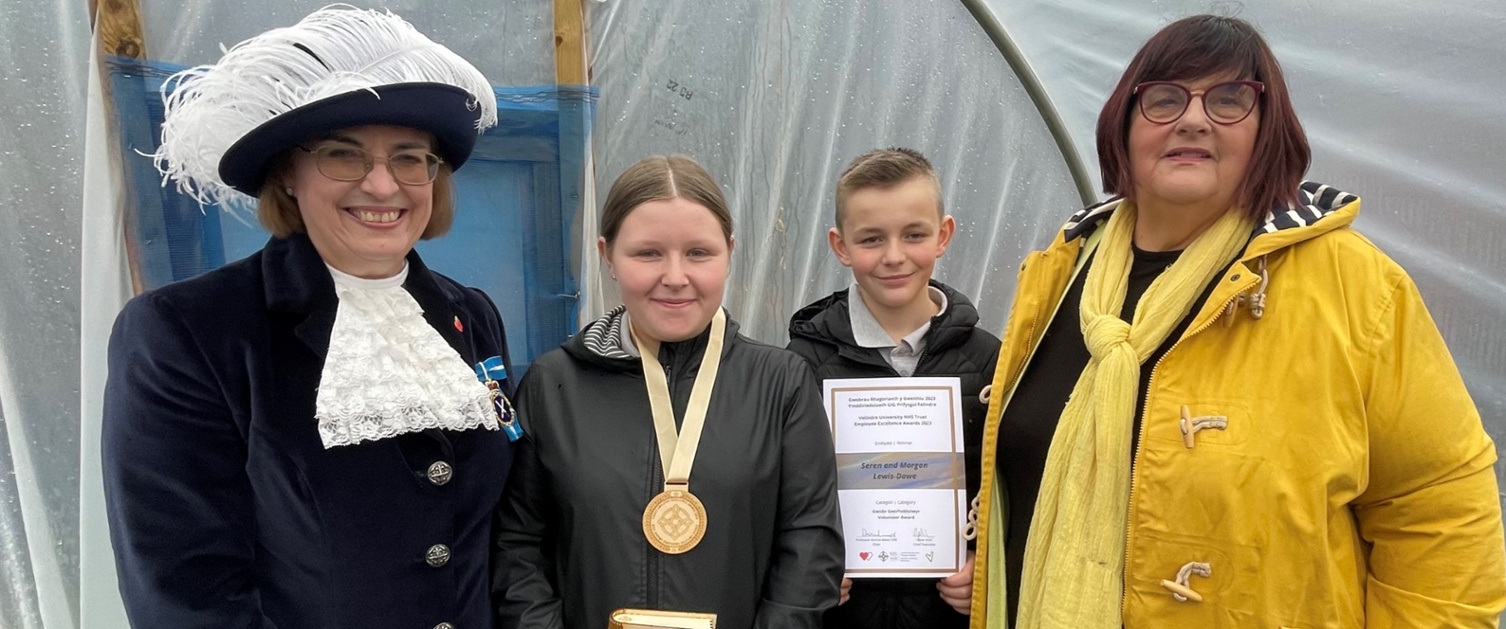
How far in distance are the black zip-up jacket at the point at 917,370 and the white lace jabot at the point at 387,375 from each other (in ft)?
3.17

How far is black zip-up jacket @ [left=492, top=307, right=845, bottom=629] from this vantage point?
1653 mm

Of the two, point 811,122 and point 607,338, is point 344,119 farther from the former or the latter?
point 811,122

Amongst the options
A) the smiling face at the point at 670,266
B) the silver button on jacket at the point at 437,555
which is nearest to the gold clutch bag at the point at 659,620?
the silver button on jacket at the point at 437,555

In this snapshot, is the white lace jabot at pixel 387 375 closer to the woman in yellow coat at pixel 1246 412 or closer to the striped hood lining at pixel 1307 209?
the woman in yellow coat at pixel 1246 412

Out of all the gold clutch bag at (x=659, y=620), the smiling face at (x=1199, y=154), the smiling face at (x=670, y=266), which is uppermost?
the smiling face at (x=1199, y=154)

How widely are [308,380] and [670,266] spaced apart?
762mm

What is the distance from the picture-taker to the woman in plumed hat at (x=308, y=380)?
4.45 ft

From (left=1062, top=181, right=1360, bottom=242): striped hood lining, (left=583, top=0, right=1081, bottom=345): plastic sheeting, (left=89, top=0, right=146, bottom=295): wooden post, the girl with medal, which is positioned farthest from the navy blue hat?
(left=1062, top=181, right=1360, bottom=242): striped hood lining

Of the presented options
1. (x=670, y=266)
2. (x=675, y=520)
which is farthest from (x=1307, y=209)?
(x=675, y=520)

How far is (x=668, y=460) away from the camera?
5.55 ft

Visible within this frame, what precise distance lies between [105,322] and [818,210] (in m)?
2.56

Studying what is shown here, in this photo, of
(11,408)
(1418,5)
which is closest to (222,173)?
(11,408)

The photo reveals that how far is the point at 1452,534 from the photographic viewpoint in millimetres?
1441

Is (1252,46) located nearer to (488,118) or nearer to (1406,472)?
(1406,472)
